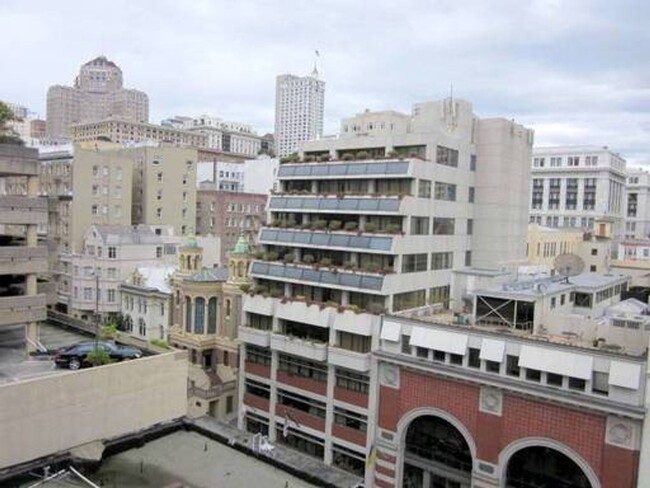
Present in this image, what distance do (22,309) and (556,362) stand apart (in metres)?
30.8

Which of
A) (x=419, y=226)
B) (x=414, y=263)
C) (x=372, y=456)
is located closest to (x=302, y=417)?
(x=372, y=456)

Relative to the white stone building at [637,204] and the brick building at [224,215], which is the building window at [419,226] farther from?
the white stone building at [637,204]

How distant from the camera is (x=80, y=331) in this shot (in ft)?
132

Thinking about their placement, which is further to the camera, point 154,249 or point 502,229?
point 154,249

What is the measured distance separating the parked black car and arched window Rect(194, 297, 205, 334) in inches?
1141

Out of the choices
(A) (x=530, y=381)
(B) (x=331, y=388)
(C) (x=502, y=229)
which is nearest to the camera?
(A) (x=530, y=381)

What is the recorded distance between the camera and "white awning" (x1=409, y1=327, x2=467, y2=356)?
128 feet

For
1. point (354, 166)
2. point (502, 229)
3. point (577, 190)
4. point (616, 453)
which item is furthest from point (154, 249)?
point (577, 190)

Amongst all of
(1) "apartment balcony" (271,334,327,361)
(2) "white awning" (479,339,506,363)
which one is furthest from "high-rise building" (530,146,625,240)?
(2) "white awning" (479,339,506,363)

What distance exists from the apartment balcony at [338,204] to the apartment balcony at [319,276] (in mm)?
5283

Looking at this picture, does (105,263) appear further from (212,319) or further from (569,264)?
(569,264)

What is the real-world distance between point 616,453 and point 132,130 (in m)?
174

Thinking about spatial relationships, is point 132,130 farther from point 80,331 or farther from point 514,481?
point 514,481

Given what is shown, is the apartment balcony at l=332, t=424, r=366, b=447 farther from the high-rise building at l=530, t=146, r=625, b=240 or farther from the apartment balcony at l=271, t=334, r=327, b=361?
the high-rise building at l=530, t=146, r=625, b=240
